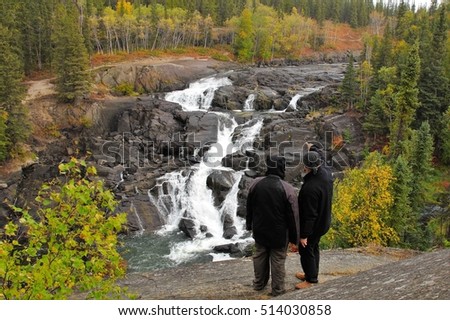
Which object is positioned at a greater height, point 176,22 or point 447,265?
point 176,22

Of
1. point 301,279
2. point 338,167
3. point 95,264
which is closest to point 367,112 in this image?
point 338,167

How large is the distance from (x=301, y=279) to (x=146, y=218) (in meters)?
21.3

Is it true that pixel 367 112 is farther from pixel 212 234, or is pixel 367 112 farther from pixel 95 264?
pixel 95 264

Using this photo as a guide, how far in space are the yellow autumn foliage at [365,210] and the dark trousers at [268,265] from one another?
45.2 feet

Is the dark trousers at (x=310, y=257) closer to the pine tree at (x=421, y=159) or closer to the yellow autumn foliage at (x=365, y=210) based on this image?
the yellow autumn foliage at (x=365, y=210)

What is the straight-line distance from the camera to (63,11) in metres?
55.9

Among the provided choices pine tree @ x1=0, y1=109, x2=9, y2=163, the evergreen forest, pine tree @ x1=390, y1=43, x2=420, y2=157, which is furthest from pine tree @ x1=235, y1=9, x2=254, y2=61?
pine tree @ x1=0, y1=109, x2=9, y2=163

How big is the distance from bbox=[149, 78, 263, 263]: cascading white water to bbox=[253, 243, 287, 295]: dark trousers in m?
16.4

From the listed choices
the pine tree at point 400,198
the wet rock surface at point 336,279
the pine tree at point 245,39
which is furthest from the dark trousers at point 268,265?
the pine tree at point 245,39

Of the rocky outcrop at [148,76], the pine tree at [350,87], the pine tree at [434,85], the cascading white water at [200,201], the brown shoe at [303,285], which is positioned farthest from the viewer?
the rocky outcrop at [148,76]

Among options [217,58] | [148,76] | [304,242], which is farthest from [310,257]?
[217,58]

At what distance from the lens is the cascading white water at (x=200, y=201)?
24.8 metres

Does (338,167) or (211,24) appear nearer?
(338,167)

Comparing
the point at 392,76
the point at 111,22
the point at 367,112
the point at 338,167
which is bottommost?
the point at 338,167
